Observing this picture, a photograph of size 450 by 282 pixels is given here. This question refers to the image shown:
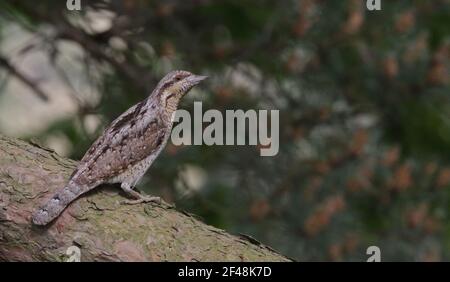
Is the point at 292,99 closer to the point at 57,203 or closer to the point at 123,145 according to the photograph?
the point at 123,145

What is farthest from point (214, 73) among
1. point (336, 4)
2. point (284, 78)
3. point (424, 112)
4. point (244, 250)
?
point (244, 250)

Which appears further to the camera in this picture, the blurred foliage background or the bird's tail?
the blurred foliage background

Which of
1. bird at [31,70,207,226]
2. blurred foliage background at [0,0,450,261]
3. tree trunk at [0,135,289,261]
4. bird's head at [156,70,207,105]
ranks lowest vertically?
tree trunk at [0,135,289,261]

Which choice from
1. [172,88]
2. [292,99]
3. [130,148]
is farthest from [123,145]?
[292,99]

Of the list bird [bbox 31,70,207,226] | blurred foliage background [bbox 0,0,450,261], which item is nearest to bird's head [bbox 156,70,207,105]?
bird [bbox 31,70,207,226]

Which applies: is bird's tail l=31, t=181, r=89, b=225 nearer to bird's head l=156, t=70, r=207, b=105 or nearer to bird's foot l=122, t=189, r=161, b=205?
bird's foot l=122, t=189, r=161, b=205

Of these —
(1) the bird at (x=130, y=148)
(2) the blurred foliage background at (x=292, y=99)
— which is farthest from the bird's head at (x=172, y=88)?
(2) the blurred foliage background at (x=292, y=99)
